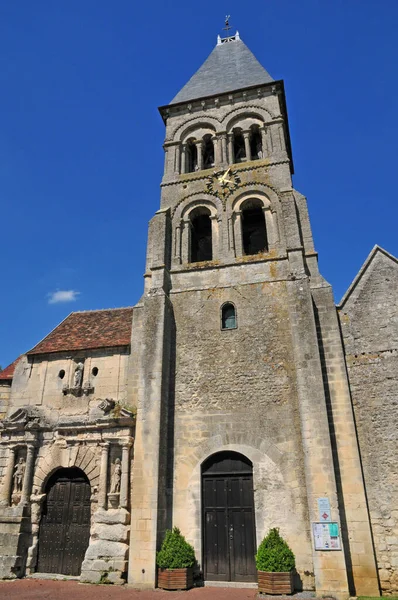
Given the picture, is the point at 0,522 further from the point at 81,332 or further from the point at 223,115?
the point at 223,115

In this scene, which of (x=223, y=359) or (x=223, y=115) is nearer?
(x=223, y=359)

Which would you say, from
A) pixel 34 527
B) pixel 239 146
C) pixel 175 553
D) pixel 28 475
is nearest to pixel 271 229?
pixel 239 146

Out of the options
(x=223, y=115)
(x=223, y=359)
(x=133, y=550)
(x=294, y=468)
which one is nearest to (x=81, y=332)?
(x=223, y=359)

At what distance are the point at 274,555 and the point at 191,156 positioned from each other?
52.0 feet

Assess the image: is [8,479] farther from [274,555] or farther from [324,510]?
[324,510]

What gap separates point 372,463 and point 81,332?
34.9 feet

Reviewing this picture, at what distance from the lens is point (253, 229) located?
57.4ft

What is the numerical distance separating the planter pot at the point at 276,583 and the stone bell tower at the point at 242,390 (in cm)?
75

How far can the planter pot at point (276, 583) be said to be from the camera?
31.6 feet

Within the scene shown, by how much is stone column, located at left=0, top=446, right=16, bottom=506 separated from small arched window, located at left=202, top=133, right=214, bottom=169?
13.5 metres

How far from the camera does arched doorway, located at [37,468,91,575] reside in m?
12.0

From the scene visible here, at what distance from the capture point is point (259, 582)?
9.92m

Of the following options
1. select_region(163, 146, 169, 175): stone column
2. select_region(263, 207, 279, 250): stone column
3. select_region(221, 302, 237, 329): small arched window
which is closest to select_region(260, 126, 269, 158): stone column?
select_region(263, 207, 279, 250): stone column

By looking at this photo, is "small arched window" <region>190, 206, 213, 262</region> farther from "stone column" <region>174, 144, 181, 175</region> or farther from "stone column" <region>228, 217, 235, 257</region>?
"stone column" <region>174, 144, 181, 175</region>
